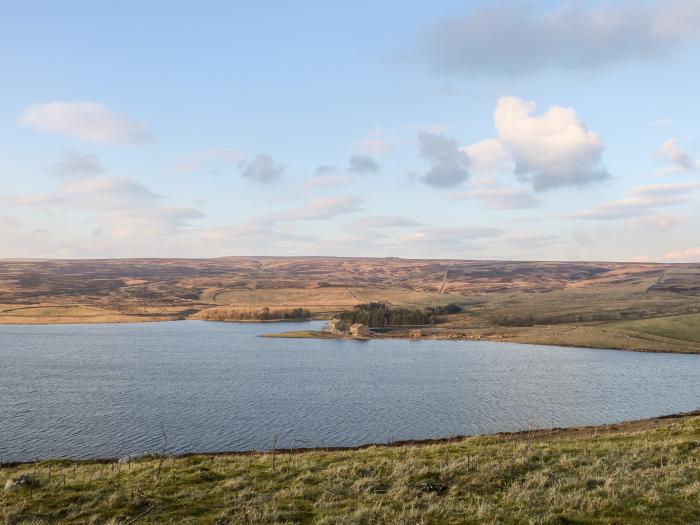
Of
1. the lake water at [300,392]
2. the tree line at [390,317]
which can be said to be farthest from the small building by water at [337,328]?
the lake water at [300,392]

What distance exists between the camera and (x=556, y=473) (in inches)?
835

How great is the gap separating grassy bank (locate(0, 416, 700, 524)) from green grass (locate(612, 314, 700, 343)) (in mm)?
104115

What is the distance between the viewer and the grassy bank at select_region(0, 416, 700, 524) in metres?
16.3

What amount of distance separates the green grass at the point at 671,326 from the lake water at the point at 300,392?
18.2 metres

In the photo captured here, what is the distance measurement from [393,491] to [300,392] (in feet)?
156

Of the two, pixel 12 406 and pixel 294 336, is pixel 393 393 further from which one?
pixel 294 336

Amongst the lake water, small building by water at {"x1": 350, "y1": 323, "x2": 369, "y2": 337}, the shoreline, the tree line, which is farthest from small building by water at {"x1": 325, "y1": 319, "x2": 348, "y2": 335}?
the shoreline

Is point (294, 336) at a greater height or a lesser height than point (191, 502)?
lesser

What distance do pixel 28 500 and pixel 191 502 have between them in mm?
5719

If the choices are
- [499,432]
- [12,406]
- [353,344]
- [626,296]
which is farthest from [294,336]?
[626,296]

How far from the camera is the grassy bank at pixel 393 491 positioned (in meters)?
16.3

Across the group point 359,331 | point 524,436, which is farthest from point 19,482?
point 359,331

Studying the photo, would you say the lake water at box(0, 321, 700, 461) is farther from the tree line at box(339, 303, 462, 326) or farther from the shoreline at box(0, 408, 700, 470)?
the tree line at box(339, 303, 462, 326)

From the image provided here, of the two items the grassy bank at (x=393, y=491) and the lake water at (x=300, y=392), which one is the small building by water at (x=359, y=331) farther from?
the grassy bank at (x=393, y=491)
